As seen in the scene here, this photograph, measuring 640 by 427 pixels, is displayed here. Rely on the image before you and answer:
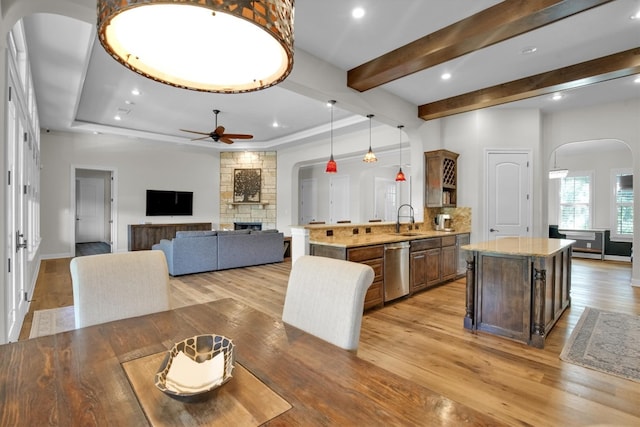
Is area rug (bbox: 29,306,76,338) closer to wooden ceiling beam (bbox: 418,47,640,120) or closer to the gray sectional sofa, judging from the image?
the gray sectional sofa

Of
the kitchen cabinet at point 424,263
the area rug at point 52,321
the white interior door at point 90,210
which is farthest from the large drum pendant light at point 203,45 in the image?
the white interior door at point 90,210

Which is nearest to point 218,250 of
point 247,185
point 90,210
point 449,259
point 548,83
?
point 247,185

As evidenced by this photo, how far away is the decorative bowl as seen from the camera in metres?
0.84

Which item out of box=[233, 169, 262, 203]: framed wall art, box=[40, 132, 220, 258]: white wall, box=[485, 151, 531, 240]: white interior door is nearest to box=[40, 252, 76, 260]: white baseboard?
box=[40, 132, 220, 258]: white wall

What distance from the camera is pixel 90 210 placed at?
9.91 meters

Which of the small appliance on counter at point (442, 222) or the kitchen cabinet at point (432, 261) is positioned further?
the small appliance on counter at point (442, 222)

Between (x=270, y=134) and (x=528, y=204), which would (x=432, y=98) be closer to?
(x=528, y=204)

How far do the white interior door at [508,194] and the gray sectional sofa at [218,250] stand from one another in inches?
163

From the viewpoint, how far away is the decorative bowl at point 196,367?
0.84m

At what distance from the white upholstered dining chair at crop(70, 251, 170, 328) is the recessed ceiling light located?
2.67 m

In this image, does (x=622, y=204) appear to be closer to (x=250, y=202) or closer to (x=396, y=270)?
(x=396, y=270)

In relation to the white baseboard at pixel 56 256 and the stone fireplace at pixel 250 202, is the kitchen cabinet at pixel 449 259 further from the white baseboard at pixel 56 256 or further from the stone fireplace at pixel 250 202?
the white baseboard at pixel 56 256

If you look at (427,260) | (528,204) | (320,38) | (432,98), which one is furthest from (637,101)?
(320,38)

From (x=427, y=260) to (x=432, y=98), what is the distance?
2.66m
